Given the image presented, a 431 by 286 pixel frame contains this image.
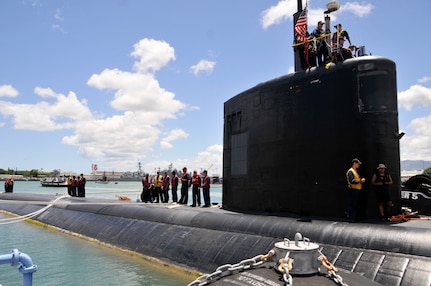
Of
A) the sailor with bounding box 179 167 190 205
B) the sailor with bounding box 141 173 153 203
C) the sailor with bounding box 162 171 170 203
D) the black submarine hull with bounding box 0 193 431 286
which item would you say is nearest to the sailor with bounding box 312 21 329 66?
the black submarine hull with bounding box 0 193 431 286

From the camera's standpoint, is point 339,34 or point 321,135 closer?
point 321,135

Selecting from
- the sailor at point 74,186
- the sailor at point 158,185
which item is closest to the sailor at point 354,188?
the sailor at point 158,185

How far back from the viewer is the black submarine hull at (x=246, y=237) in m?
5.32

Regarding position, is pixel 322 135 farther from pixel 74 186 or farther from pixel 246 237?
pixel 74 186

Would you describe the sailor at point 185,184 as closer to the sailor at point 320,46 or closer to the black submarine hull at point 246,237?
the black submarine hull at point 246,237

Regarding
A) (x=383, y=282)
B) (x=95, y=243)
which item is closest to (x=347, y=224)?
(x=383, y=282)

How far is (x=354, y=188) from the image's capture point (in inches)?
264

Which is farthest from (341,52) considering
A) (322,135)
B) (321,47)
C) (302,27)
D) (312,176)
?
(312,176)

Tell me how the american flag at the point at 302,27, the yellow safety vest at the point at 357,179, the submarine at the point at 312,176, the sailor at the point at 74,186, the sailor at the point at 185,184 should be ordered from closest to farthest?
the submarine at the point at 312,176
the yellow safety vest at the point at 357,179
the american flag at the point at 302,27
the sailor at the point at 185,184
the sailor at the point at 74,186

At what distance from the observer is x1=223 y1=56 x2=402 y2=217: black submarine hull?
6.97 metres

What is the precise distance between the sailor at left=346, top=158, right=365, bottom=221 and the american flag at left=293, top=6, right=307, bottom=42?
3.08 metres

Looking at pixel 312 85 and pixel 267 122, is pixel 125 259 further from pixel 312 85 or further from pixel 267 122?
pixel 312 85

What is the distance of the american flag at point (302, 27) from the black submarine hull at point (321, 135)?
3.84 feet

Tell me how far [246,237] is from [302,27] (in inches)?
174
